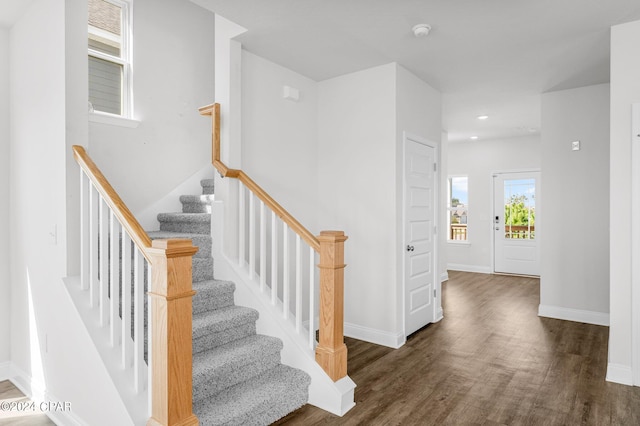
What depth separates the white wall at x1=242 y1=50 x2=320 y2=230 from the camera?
3650 mm

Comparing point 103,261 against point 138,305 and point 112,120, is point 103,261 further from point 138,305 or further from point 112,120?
point 112,120

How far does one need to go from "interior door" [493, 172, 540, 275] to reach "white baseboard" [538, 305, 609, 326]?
2921 mm

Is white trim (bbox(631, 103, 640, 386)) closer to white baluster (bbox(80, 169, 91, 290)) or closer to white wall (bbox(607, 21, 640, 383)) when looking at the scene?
white wall (bbox(607, 21, 640, 383))

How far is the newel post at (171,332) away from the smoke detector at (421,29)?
2425 mm

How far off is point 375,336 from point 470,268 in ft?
15.9

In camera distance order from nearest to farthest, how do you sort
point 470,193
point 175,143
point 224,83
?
point 224,83 < point 175,143 < point 470,193

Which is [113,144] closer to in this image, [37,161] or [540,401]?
[37,161]

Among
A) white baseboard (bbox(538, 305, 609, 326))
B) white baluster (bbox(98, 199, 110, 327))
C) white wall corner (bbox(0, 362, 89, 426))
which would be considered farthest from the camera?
white baseboard (bbox(538, 305, 609, 326))

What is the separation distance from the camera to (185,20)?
415cm

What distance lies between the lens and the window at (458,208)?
835 centimetres

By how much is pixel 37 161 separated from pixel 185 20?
2.22m

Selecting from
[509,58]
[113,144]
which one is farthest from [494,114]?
[113,144]

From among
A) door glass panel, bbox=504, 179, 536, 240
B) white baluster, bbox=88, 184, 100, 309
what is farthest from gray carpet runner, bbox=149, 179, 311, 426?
door glass panel, bbox=504, 179, 536, 240

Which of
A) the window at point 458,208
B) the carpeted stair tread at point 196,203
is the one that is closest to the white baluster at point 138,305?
the carpeted stair tread at point 196,203
